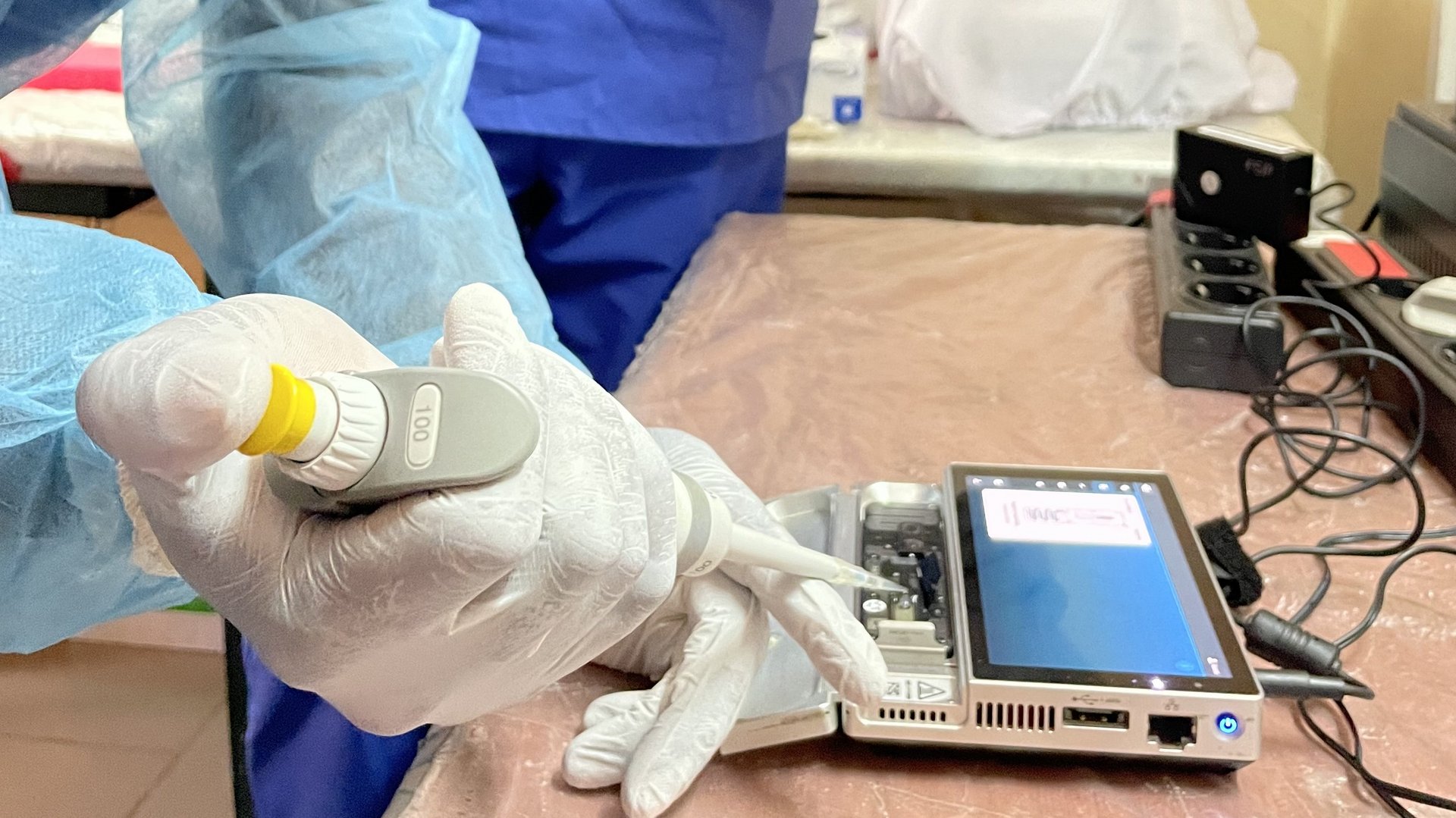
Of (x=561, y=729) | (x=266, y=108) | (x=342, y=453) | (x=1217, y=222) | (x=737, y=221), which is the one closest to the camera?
(x=342, y=453)

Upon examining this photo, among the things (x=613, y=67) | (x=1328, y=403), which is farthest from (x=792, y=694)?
(x=613, y=67)

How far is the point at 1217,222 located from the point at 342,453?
952 mm

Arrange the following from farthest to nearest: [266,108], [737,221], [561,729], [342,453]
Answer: [737,221], [266,108], [561,729], [342,453]

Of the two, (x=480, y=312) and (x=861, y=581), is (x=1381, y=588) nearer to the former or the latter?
(x=861, y=581)

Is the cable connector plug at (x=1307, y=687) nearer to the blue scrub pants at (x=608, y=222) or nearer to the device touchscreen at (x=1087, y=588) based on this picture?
the device touchscreen at (x=1087, y=588)

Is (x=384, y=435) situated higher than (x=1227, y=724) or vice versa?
(x=384, y=435)

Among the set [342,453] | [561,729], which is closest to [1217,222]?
[561,729]

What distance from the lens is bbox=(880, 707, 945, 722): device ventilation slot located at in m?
0.50

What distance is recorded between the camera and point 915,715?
0.50m

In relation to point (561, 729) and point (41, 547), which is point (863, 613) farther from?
point (41, 547)

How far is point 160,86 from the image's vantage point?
2.39 ft

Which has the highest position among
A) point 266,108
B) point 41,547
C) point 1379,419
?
point 266,108

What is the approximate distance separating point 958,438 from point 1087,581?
231mm

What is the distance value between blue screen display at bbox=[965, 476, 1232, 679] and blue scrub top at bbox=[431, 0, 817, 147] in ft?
1.67
